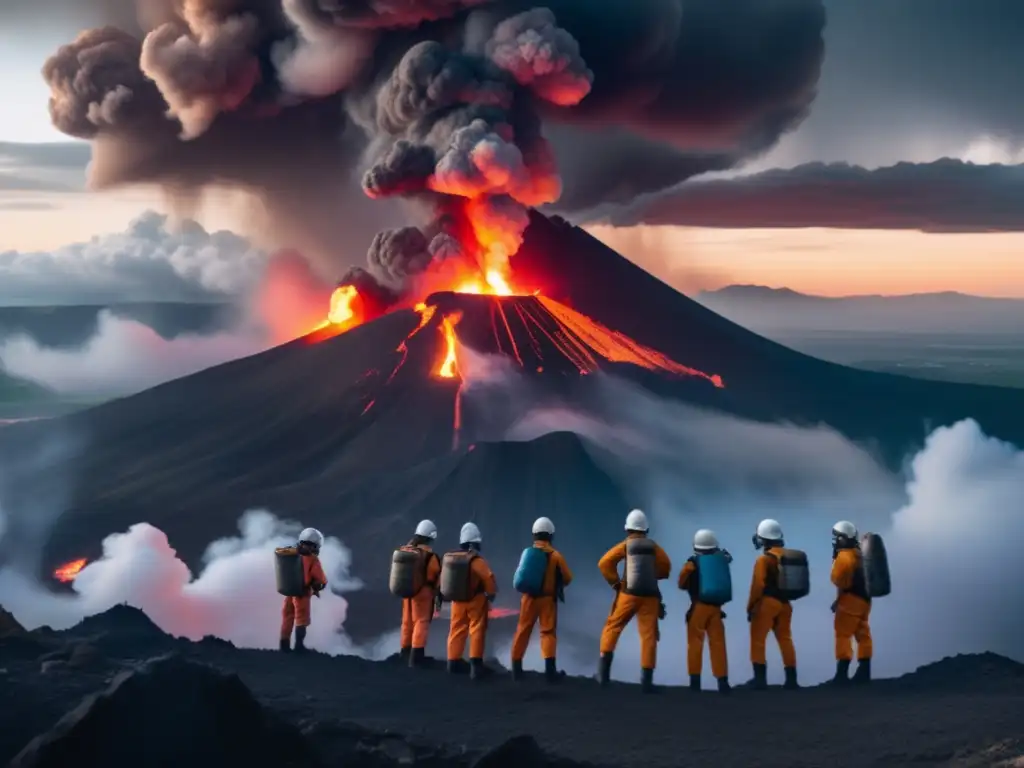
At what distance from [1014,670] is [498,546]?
13.0 m

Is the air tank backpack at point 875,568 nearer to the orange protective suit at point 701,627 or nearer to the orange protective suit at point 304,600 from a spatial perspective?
the orange protective suit at point 701,627

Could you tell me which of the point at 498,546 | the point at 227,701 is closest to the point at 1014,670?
the point at 227,701

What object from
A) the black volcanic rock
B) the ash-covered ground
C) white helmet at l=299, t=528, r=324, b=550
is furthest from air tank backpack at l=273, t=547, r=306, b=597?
the black volcanic rock

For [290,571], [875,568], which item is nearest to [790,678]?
[875,568]

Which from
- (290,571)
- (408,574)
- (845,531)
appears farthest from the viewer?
(290,571)

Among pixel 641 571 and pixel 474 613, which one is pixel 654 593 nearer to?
pixel 641 571

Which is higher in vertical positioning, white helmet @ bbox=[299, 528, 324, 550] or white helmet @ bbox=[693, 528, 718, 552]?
white helmet @ bbox=[299, 528, 324, 550]

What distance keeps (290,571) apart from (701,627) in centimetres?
431

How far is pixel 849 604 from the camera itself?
37.5 ft

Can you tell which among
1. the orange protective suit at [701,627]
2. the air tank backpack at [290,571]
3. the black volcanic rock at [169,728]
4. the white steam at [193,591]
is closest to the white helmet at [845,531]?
the orange protective suit at [701,627]

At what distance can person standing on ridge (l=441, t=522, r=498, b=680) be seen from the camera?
11539 millimetres

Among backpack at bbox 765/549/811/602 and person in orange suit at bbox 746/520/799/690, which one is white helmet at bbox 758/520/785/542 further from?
backpack at bbox 765/549/811/602

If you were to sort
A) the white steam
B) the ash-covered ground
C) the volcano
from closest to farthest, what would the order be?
the ash-covered ground
the white steam
the volcano

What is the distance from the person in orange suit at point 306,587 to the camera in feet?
41.4
